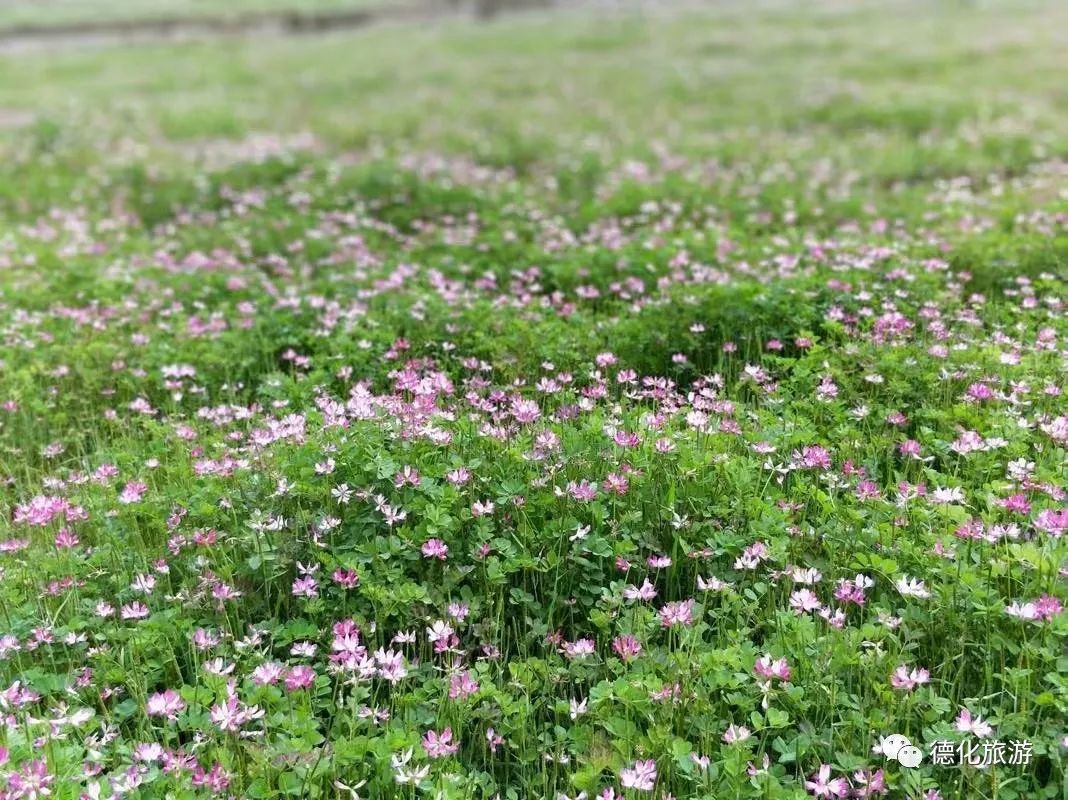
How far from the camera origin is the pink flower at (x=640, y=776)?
2.87 metres

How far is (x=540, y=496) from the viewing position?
415 centimetres

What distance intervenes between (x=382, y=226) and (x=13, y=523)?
590 cm

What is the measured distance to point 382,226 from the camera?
32.1 ft

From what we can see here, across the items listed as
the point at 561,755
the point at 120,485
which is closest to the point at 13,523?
the point at 120,485

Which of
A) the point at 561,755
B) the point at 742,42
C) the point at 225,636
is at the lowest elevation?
the point at 561,755

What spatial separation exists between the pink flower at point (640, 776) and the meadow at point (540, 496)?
0.02m

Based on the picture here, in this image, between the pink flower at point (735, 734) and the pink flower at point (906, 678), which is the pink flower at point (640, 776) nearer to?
the pink flower at point (735, 734)

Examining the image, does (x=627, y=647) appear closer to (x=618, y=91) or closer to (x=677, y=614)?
(x=677, y=614)

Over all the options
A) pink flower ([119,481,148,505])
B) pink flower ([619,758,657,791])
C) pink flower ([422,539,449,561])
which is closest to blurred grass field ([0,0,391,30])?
pink flower ([119,481,148,505])

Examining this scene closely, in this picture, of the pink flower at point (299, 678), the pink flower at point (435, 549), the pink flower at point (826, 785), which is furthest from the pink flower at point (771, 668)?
the pink flower at point (299, 678)

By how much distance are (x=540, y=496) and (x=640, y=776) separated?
154 centimetres

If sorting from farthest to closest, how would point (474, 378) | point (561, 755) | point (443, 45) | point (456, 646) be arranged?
point (443, 45), point (474, 378), point (456, 646), point (561, 755)

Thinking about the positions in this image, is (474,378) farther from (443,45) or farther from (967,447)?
(443,45)

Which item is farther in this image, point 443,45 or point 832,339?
point 443,45
